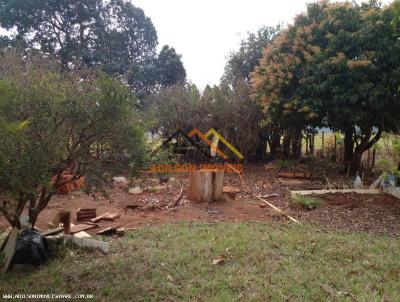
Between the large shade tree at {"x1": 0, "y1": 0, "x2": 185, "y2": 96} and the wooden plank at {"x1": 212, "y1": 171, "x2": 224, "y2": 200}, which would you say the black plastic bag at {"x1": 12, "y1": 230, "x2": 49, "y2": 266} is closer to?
the wooden plank at {"x1": 212, "y1": 171, "x2": 224, "y2": 200}

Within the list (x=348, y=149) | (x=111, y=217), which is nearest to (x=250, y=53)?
(x=348, y=149)

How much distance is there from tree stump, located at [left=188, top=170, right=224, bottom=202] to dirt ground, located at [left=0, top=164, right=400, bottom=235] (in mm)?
217

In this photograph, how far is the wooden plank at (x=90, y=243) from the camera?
4.57m

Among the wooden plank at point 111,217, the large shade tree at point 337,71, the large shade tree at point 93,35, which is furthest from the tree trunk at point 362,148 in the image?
the large shade tree at point 93,35

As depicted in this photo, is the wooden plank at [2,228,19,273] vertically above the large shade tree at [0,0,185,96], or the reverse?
the large shade tree at [0,0,185,96]

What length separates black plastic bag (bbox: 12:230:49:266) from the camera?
411 centimetres

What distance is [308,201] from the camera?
23.0 ft

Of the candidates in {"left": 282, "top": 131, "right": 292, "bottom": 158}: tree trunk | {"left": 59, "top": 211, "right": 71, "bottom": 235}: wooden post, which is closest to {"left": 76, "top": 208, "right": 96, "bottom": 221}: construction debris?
{"left": 59, "top": 211, "right": 71, "bottom": 235}: wooden post

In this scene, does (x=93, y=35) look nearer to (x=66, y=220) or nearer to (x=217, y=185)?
(x=217, y=185)

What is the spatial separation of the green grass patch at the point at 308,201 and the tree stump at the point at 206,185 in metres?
1.72

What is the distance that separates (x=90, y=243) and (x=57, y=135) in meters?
1.63

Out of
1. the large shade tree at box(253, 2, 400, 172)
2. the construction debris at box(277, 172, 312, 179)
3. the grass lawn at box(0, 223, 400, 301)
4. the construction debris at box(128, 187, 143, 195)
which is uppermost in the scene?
the large shade tree at box(253, 2, 400, 172)

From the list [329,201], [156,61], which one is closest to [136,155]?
[329,201]

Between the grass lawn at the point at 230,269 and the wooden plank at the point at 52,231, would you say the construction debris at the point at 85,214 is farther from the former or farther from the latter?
the grass lawn at the point at 230,269
